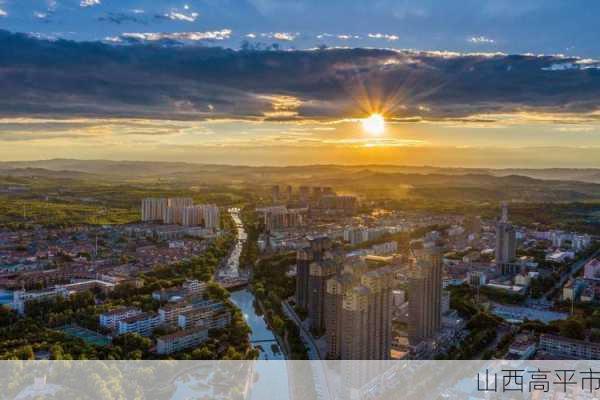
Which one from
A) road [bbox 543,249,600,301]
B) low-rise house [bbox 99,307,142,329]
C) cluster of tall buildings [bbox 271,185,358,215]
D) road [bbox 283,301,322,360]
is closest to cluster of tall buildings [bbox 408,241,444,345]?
road [bbox 283,301,322,360]

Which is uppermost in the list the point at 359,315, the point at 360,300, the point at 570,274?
the point at 360,300

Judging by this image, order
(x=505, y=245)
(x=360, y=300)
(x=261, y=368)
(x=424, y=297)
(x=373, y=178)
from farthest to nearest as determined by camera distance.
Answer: (x=373, y=178) → (x=505, y=245) → (x=424, y=297) → (x=261, y=368) → (x=360, y=300)

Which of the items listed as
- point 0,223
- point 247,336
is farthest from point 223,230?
point 247,336

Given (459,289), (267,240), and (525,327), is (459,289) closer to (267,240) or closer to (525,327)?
(525,327)

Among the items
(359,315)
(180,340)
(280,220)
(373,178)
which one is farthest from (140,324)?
(373,178)

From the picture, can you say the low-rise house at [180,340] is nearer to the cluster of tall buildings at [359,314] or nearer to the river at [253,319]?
the river at [253,319]

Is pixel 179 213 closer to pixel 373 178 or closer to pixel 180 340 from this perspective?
pixel 180 340

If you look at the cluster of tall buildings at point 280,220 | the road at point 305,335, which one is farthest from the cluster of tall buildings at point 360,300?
the cluster of tall buildings at point 280,220

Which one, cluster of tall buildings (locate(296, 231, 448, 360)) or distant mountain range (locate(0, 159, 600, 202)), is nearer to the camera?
cluster of tall buildings (locate(296, 231, 448, 360))

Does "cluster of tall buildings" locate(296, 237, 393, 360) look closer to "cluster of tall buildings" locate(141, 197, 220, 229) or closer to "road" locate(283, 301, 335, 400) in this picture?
"road" locate(283, 301, 335, 400)
